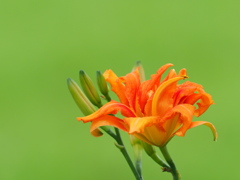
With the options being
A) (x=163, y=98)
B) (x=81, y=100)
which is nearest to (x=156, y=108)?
(x=163, y=98)

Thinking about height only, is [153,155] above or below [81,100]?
below

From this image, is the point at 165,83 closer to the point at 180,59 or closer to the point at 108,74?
the point at 108,74

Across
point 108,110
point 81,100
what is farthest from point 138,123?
point 81,100

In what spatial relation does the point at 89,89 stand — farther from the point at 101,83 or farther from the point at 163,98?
the point at 163,98

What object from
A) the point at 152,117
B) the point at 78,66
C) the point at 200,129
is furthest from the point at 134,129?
the point at 78,66

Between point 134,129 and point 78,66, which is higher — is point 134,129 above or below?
below

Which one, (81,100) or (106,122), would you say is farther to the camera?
(81,100)

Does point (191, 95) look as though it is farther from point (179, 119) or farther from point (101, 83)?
point (101, 83)
